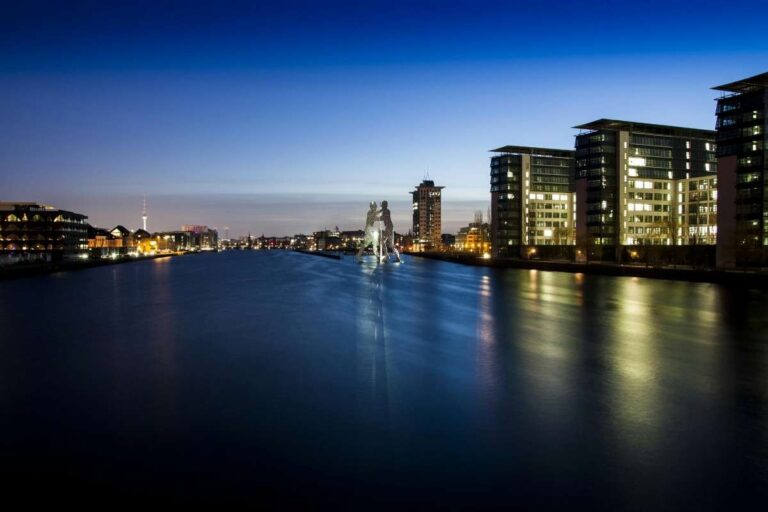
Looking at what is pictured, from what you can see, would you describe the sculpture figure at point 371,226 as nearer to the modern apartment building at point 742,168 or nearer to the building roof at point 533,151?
the building roof at point 533,151

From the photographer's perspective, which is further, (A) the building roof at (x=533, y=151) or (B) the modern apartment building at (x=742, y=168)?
(A) the building roof at (x=533, y=151)

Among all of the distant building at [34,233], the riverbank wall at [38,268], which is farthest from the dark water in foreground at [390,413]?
the distant building at [34,233]

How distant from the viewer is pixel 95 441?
10.6 meters

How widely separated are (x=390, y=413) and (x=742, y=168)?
67820mm

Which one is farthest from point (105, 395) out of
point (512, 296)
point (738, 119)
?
point (738, 119)

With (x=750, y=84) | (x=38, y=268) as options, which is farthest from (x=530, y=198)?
(x=38, y=268)

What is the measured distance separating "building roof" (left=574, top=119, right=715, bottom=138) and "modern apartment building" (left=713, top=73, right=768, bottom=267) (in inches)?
1119

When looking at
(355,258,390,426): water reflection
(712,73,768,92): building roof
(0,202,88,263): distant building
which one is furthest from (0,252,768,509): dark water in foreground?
(0,202,88,263): distant building

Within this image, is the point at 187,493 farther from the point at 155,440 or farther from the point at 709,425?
the point at 709,425

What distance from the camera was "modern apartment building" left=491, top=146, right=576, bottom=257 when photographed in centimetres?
12388

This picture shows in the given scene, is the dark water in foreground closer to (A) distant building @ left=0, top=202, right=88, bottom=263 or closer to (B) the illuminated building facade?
(B) the illuminated building facade

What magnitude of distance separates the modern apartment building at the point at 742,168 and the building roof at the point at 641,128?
28.4 metres

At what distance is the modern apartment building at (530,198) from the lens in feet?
406

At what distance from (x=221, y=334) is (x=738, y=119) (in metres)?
65.8
